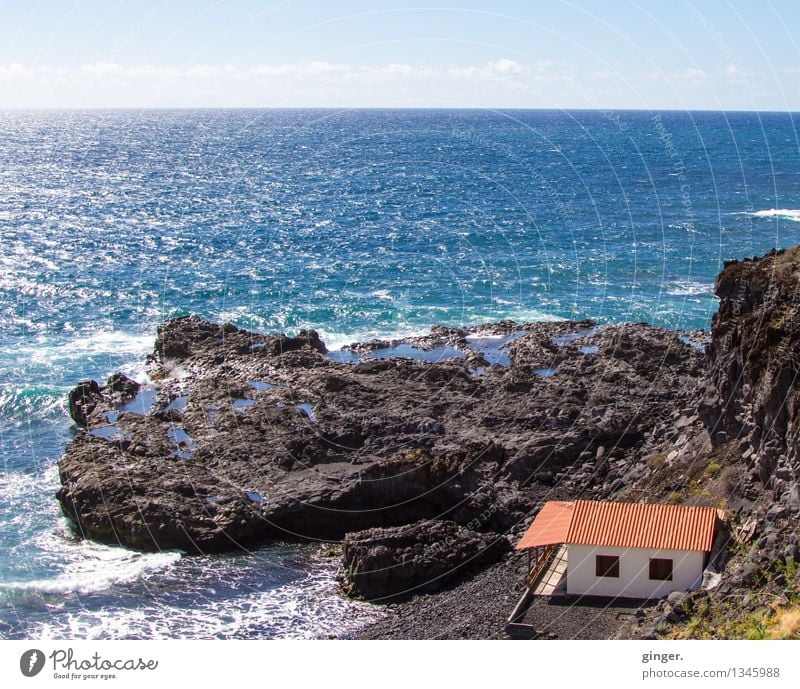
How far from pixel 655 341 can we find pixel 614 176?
104 m

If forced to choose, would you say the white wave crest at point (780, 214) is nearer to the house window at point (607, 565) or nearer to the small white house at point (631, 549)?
the small white house at point (631, 549)

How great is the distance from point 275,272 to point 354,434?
46975 millimetres

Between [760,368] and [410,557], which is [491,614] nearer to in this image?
[410,557]

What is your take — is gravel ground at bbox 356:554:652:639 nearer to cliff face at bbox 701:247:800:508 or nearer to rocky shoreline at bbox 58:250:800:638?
rocky shoreline at bbox 58:250:800:638

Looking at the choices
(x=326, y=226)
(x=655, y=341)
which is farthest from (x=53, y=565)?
(x=326, y=226)

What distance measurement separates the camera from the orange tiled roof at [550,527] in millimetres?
38156

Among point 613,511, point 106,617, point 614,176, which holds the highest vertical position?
point 614,176

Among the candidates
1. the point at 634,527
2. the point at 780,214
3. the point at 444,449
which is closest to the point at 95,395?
the point at 444,449

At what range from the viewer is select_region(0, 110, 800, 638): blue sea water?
42969 mm

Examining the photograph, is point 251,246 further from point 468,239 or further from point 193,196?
point 193,196

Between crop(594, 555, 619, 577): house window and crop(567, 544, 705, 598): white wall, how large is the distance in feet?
0.38

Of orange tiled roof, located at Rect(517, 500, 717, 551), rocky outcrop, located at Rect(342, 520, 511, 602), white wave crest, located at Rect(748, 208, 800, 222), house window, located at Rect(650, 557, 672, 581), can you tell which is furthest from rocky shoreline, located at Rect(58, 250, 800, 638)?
white wave crest, located at Rect(748, 208, 800, 222)

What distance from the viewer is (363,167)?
172625 millimetres

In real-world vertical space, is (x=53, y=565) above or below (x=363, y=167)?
below
